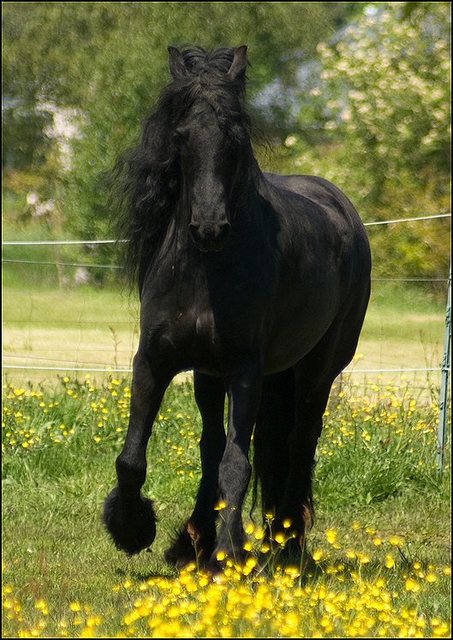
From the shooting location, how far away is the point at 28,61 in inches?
1345

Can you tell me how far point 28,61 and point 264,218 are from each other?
3011 cm

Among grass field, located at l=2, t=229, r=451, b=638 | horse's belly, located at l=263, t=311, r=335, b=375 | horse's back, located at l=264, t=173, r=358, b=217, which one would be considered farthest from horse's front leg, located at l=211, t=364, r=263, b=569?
horse's back, located at l=264, t=173, r=358, b=217

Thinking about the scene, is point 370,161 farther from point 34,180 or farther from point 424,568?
point 424,568

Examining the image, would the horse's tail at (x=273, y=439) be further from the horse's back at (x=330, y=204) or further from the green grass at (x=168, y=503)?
the horse's back at (x=330, y=204)

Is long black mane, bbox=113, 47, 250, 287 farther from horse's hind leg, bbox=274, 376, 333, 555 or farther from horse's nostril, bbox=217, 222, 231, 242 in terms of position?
horse's hind leg, bbox=274, 376, 333, 555

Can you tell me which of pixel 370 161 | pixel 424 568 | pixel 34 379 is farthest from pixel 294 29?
pixel 424 568

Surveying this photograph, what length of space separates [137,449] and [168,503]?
2.33 metres

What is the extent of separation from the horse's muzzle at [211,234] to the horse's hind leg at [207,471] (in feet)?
4.33

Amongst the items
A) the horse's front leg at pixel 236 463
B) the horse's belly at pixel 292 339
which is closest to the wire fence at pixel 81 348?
the horse's belly at pixel 292 339

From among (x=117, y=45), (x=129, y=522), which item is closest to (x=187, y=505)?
(x=129, y=522)

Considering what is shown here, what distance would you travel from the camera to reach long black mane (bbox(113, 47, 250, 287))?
5.13 m

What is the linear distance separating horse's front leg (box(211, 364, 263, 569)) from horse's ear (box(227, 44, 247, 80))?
1.36 m

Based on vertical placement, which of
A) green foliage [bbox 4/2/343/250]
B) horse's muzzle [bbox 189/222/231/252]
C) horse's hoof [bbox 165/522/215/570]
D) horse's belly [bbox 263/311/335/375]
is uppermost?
green foliage [bbox 4/2/343/250]

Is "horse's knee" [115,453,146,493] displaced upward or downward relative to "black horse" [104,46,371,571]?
downward
